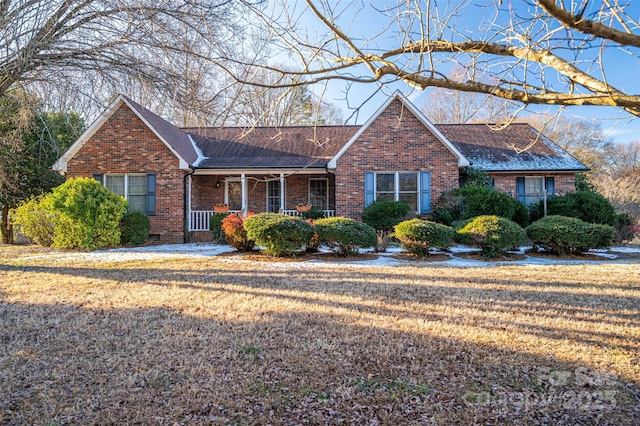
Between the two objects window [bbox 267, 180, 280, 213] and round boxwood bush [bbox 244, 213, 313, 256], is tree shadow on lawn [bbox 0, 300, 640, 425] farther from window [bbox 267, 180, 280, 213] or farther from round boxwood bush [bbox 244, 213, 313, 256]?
window [bbox 267, 180, 280, 213]

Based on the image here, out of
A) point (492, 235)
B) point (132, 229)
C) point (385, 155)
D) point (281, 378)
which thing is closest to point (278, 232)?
point (492, 235)

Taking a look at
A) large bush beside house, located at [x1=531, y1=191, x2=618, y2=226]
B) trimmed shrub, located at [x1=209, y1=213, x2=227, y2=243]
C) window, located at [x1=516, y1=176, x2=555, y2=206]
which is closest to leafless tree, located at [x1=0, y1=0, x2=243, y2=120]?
trimmed shrub, located at [x1=209, y1=213, x2=227, y2=243]

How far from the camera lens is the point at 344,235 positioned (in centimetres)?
962

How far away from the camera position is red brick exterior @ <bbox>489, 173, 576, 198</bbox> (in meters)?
15.4

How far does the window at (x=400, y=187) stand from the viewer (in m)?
14.2

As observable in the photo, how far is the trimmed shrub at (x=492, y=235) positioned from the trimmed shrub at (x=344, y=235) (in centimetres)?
267

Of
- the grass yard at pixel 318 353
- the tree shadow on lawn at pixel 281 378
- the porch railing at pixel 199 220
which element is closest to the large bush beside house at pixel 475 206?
the porch railing at pixel 199 220

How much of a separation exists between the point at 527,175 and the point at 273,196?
35.7 feet

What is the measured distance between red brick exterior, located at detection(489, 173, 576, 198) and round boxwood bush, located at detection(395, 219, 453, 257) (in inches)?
278

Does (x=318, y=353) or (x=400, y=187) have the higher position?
(x=400, y=187)

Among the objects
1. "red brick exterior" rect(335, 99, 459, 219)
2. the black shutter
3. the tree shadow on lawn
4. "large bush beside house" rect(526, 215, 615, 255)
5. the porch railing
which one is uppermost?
"red brick exterior" rect(335, 99, 459, 219)

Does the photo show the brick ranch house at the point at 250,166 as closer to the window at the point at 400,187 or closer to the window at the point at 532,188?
the window at the point at 400,187

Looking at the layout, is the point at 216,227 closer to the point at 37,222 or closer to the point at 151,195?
the point at 151,195

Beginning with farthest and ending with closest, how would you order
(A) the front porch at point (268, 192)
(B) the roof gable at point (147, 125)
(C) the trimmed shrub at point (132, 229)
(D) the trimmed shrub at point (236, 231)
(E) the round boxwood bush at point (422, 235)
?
(A) the front porch at point (268, 192), (B) the roof gable at point (147, 125), (C) the trimmed shrub at point (132, 229), (D) the trimmed shrub at point (236, 231), (E) the round boxwood bush at point (422, 235)
